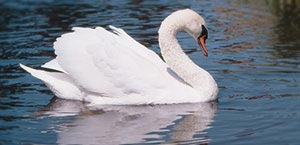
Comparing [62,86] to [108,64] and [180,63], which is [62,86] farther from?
[180,63]

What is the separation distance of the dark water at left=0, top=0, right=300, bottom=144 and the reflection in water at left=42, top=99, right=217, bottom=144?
11 millimetres

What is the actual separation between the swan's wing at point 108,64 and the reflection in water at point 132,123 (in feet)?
0.95

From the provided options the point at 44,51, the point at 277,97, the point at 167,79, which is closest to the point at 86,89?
the point at 167,79

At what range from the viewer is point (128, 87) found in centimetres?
996

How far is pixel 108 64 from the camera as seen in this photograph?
10.0 meters

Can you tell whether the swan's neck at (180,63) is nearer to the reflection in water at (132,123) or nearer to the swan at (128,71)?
the swan at (128,71)

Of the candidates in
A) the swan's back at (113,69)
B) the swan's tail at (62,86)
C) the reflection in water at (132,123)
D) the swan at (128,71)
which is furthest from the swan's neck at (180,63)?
the swan's tail at (62,86)

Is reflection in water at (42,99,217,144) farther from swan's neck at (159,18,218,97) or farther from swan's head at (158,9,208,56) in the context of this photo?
swan's head at (158,9,208,56)

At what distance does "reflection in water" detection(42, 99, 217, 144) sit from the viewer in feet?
27.9

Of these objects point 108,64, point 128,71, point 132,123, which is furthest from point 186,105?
point 108,64

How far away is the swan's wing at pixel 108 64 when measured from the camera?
392 inches

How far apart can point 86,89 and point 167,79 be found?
1.11 meters

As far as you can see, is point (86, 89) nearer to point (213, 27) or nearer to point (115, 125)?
point (115, 125)

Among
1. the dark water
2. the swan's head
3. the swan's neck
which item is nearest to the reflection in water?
the dark water
